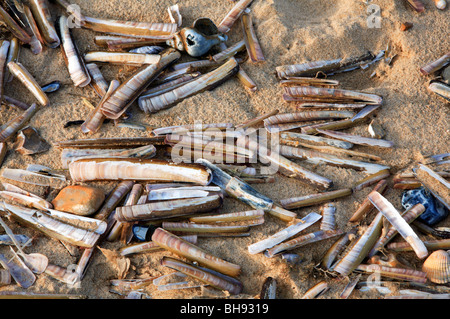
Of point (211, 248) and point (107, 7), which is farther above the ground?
point (107, 7)

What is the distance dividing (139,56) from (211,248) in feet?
6.86

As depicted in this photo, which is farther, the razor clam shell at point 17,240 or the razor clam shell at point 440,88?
the razor clam shell at point 440,88

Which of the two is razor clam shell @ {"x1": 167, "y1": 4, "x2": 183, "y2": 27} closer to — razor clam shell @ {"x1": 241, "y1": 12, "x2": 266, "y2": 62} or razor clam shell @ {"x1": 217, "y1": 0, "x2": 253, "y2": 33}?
razor clam shell @ {"x1": 217, "y1": 0, "x2": 253, "y2": 33}

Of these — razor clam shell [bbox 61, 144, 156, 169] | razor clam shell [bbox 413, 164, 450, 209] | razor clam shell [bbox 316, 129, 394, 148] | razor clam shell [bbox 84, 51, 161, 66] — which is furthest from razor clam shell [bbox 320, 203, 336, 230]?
razor clam shell [bbox 84, 51, 161, 66]

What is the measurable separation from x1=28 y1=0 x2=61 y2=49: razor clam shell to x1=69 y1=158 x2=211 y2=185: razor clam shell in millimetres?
1511

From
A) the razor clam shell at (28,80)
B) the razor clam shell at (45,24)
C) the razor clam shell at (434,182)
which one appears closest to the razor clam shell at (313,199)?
the razor clam shell at (434,182)

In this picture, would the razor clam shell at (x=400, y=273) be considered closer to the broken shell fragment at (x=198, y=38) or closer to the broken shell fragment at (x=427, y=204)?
the broken shell fragment at (x=427, y=204)

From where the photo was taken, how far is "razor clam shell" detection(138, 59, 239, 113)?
3898mm

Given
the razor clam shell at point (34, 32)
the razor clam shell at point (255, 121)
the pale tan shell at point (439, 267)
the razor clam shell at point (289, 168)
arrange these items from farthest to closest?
the razor clam shell at point (34, 32), the razor clam shell at point (255, 121), the razor clam shell at point (289, 168), the pale tan shell at point (439, 267)

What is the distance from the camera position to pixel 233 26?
4445mm

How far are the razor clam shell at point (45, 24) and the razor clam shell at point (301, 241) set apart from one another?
302 cm

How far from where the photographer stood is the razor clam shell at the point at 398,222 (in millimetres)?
3023

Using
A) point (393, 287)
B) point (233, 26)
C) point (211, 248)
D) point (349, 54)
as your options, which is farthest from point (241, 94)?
point (393, 287)
